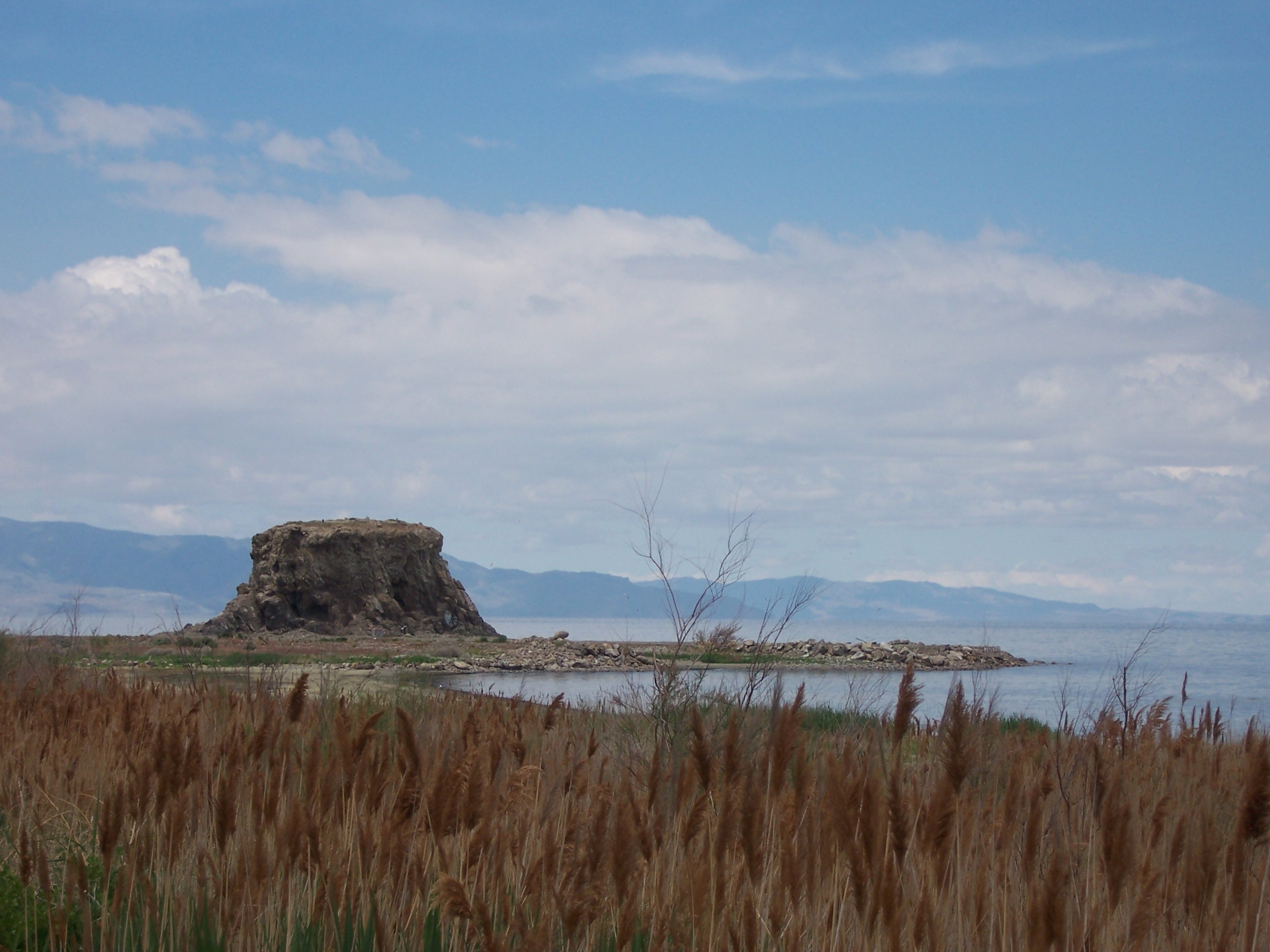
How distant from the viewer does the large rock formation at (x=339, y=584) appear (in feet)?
188

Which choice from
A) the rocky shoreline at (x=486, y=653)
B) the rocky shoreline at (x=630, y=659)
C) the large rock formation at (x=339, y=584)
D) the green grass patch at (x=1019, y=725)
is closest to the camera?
the green grass patch at (x=1019, y=725)

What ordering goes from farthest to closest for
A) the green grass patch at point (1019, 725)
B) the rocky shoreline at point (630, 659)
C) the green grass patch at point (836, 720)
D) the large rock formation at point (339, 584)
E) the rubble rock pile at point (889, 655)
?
the large rock formation at point (339, 584) < the rubble rock pile at point (889, 655) < the rocky shoreline at point (630, 659) < the green grass patch at point (1019, 725) < the green grass patch at point (836, 720)

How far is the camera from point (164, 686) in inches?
339

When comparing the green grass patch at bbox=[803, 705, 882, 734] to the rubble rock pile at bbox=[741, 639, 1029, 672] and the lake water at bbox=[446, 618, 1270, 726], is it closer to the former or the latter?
the lake water at bbox=[446, 618, 1270, 726]

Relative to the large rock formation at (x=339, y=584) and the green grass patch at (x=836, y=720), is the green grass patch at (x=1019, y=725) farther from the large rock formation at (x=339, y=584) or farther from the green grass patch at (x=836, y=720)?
the large rock formation at (x=339, y=584)

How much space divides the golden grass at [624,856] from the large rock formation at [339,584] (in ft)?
181

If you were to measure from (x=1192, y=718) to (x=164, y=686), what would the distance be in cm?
826

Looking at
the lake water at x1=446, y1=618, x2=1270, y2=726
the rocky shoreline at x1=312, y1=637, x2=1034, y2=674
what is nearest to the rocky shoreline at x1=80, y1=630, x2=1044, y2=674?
the rocky shoreline at x1=312, y1=637, x2=1034, y2=674

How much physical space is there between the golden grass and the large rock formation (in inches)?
2168

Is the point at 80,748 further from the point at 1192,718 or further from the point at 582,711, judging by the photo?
the point at 1192,718

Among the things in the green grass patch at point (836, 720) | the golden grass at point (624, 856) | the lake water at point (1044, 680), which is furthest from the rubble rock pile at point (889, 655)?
the golden grass at point (624, 856)

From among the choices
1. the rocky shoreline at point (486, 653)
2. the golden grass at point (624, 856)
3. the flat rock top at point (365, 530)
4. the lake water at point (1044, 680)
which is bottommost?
the rocky shoreline at point (486, 653)

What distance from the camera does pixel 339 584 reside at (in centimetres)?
5894

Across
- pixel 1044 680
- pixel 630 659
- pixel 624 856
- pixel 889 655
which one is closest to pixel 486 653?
pixel 630 659
